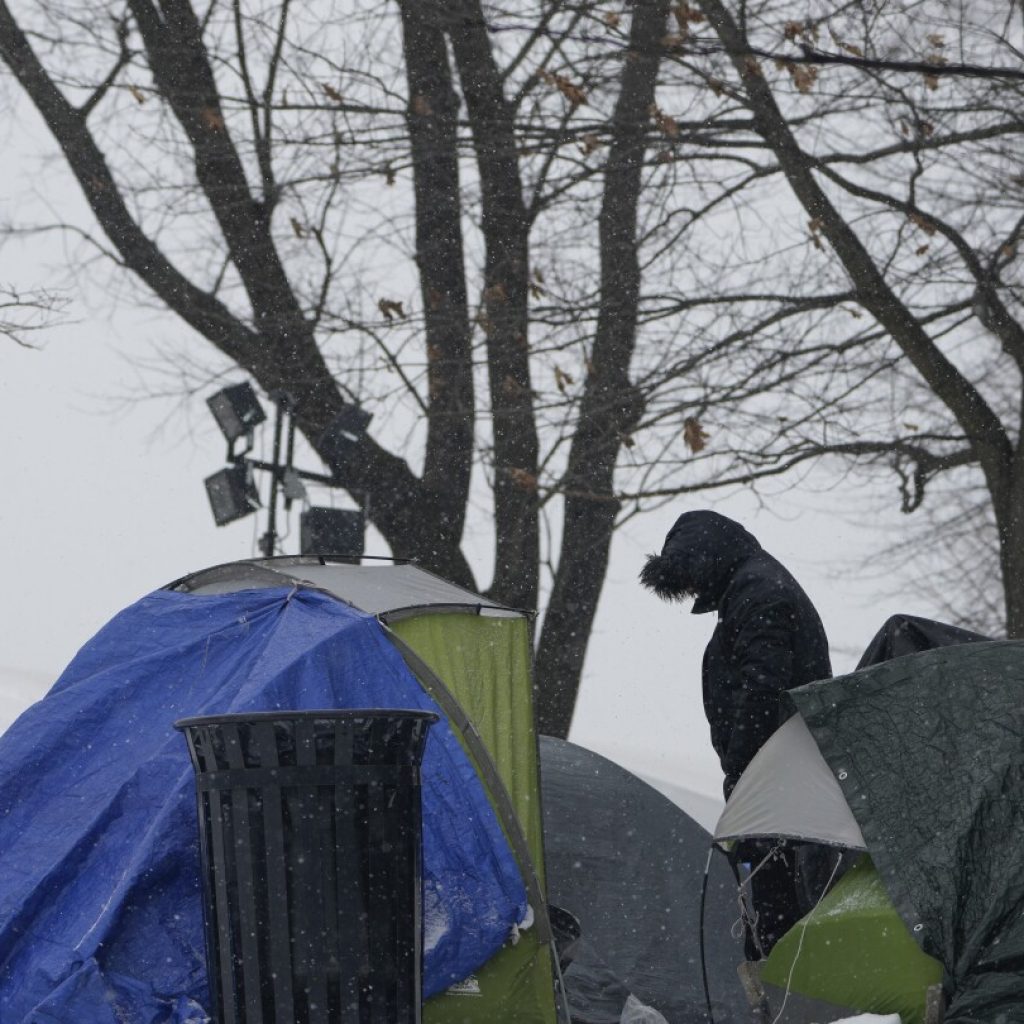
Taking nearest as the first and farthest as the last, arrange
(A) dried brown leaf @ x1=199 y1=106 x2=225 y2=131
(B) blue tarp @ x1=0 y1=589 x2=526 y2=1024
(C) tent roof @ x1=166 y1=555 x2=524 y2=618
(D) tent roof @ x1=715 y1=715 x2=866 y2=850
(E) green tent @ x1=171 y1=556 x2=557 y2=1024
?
1. (B) blue tarp @ x1=0 y1=589 x2=526 y2=1024
2. (D) tent roof @ x1=715 y1=715 x2=866 y2=850
3. (E) green tent @ x1=171 y1=556 x2=557 y2=1024
4. (C) tent roof @ x1=166 y1=555 x2=524 y2=618
5. (A) dried brown leaf @ x1=199 y1=106 x2=225 y2=131

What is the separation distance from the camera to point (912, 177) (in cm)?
914

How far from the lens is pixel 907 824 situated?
4.49 meters

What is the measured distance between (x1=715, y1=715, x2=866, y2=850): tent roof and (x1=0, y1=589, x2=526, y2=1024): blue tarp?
0.84 m

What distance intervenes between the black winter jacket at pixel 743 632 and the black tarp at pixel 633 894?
3.47 feet

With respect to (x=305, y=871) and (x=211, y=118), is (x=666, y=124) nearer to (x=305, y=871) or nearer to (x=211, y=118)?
(x=211, y=118)

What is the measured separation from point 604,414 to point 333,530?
1.99 meters

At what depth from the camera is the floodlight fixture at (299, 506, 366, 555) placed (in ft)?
31.7

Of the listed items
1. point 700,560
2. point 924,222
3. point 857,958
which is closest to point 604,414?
point 924,222

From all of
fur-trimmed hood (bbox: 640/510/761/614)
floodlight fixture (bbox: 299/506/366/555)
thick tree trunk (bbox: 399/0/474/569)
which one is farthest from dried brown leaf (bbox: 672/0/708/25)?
fur-trimmed hood (bbox: 640/510/761/614)

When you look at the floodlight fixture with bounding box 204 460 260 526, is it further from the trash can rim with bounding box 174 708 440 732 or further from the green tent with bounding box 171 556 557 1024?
the trash can rim with bounding box 174 708 440 732

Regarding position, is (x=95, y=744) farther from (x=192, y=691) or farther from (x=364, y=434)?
(x=364, y=434)

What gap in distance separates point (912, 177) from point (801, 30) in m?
1.45

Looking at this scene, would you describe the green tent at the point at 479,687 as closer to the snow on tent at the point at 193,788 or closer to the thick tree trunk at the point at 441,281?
the snow on tent at the point at 193,788

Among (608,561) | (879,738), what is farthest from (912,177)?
(879,738)
